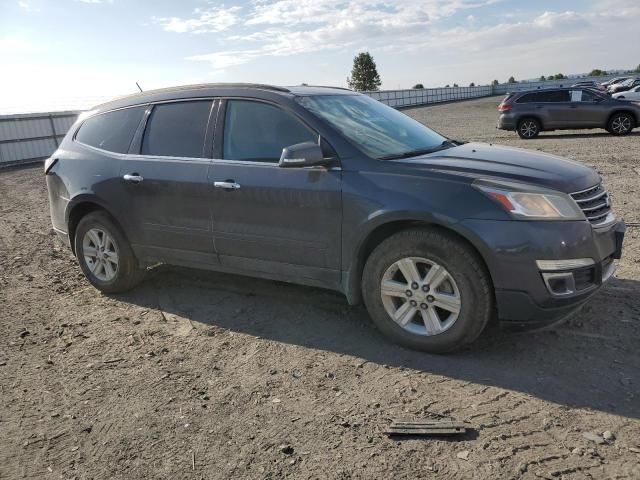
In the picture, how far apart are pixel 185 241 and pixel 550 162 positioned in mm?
2884

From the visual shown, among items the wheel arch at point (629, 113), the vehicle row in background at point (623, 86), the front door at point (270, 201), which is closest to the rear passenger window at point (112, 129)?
the front door at point (270, 201)

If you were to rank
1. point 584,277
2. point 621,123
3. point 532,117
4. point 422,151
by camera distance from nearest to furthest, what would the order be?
point 584,277 < point 422,151 < point 621,123 < point 532,117

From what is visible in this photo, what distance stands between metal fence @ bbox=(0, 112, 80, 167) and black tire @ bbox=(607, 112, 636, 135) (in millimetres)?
18853

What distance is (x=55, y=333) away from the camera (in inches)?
179

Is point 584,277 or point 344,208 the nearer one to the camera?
point 584,277

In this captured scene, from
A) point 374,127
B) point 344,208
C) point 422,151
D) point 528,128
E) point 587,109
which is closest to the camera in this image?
point 344,208

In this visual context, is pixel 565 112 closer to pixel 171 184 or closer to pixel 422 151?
pixel 422 151

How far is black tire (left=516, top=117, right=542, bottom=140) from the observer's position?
18125 millimetres

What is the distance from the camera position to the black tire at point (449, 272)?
11.4 feet

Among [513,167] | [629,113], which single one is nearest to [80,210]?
[513,167]

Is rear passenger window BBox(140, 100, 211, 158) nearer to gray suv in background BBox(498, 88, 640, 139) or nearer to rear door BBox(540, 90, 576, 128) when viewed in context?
gray suv in background BBox(498, 88, 640, 139)

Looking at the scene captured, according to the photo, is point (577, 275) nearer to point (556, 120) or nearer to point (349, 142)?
point (349, 142)

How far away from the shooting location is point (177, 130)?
4719 millimetres

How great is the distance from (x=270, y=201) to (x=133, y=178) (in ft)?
4.70
